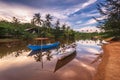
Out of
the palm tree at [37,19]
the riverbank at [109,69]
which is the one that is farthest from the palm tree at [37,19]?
the riverbank at [109,69]

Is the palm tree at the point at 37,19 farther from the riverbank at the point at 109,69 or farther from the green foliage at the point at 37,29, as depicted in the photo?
the riverbank at the point at 109,69

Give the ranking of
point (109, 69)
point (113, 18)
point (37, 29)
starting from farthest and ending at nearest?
point (37, 29)
point (113, 18)
point (109, 69)

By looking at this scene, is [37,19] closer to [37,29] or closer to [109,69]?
[37,29]

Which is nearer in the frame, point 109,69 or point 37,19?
point 109,69

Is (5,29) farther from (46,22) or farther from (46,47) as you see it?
(46,22)

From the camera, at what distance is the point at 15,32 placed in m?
59.6

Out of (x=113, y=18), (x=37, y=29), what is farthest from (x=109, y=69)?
(x=37, y=29)

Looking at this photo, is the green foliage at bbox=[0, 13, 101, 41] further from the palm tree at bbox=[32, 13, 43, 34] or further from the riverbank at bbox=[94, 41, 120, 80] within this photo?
the riverbank at bbox=[94, 41, 120, 80]

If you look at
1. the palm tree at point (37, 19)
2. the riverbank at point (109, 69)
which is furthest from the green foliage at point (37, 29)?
the riverbank at point (109, 69)

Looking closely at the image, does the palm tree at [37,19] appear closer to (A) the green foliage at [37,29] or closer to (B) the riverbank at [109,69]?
(A) the green foliage at [37,29]

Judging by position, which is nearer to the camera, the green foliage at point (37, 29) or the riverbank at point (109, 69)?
the riverbank at point (109, 69)

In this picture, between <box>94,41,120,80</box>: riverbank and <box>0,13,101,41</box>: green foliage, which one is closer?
<box>94,41,120,80</box>: riverbank

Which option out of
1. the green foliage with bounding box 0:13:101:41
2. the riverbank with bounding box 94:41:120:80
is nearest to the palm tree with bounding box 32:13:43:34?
the green foliage with bounding box 0:13:101:41

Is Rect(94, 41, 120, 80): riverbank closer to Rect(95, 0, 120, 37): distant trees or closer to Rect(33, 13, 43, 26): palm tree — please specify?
Rect(95, 0, 120, 37): distant trees
